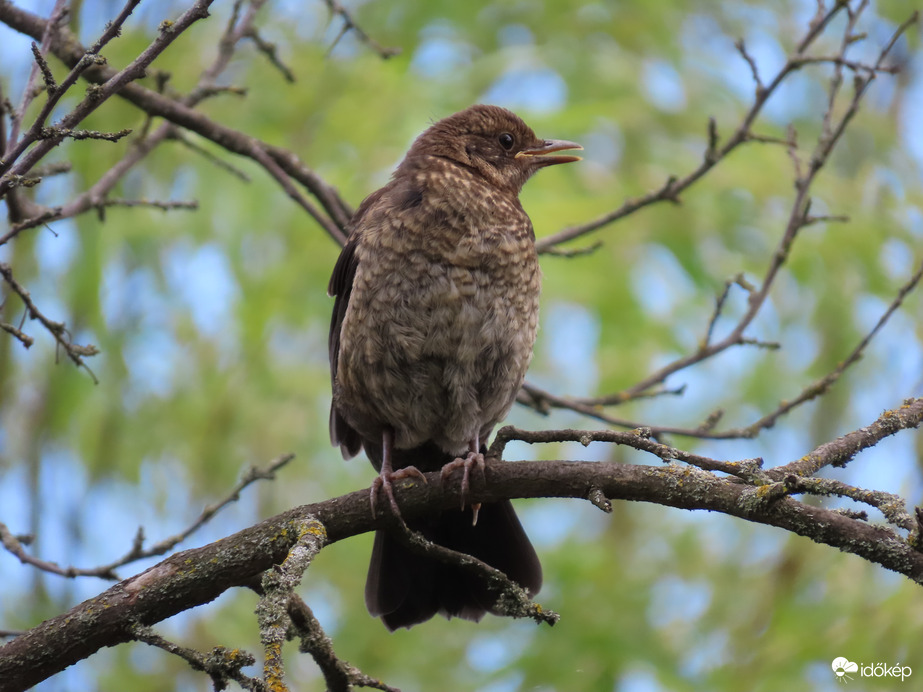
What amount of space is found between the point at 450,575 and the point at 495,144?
5.76 ft

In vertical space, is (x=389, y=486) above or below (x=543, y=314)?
below

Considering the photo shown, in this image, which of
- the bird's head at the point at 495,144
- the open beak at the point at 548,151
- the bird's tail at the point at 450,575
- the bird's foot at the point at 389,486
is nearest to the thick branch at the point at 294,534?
the bird's foot at the point at 389,486

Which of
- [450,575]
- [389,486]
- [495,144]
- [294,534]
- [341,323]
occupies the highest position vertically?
[495,144]

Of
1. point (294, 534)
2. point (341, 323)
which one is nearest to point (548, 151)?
point (341, 323)

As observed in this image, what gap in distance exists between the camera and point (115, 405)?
477 centimetres

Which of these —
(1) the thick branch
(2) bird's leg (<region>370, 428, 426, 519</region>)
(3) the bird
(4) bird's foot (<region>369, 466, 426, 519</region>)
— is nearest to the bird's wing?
(3) the bird

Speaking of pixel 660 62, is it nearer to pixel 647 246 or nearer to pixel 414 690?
pixel 647 246

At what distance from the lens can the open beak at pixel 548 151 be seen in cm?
398

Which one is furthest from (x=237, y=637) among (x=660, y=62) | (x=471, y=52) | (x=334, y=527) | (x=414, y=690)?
(x=660, y=62)

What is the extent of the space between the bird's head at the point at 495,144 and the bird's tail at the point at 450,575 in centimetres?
139

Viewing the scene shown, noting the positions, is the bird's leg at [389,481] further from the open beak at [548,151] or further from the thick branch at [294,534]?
the open beak at [548,151]

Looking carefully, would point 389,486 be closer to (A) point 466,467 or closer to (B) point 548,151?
(A) point 466,467

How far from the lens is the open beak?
398 cm

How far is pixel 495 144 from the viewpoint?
396 cm
